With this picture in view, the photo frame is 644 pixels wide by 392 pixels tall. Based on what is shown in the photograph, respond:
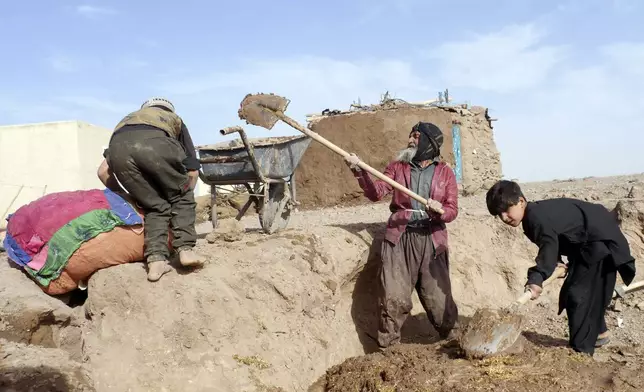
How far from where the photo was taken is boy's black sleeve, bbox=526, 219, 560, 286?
150 inches

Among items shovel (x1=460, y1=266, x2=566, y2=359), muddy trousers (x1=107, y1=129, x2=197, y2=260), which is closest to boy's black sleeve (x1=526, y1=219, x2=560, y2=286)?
shovel (x1=460, y1=266, x2=566, y2=359)

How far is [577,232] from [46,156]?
1785 centimetres

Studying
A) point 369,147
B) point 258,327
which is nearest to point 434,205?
point 258,327

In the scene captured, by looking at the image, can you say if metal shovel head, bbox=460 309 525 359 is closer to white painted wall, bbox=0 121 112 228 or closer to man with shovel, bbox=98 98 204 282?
man with shovel, bbox=98 98 204 282

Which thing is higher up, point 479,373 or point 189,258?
point 189,258

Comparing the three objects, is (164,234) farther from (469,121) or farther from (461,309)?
(469,121)

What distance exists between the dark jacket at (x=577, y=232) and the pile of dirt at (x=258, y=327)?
77 cm

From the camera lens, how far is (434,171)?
4750 mm

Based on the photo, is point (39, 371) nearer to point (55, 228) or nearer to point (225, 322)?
point (55, 228)

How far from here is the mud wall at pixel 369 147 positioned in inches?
452

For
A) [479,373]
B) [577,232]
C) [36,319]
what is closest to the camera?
[36,319]

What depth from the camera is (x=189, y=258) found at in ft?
12.2

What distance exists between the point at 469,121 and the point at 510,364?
9.29 metres

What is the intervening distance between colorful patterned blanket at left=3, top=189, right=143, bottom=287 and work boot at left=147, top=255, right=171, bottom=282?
31 cm
